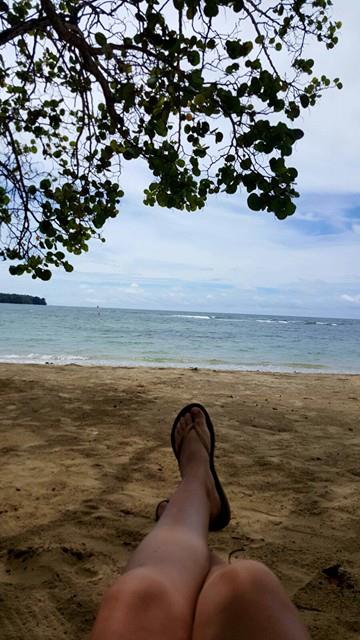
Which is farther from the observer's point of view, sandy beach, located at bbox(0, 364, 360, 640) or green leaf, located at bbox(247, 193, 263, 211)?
green leaf, located at bbox(247, 193, 263, 211)

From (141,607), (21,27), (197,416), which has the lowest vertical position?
(141,607)

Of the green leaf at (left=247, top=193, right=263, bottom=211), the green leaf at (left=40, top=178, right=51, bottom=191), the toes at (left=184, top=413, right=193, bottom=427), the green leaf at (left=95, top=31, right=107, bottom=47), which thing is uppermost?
the green leaf at (left=95, top=31, right=107, bottom=47)

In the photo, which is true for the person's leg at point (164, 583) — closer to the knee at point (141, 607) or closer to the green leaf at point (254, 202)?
the knee at point (141, 607)

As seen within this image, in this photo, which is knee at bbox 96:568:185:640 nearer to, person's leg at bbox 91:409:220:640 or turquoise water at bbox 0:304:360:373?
person's leg at bbox 91:409:220:640

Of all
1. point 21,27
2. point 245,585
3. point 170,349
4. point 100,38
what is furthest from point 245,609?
point 170,349

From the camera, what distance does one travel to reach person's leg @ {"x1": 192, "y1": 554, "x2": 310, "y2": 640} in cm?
106

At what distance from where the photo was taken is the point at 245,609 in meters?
1.10

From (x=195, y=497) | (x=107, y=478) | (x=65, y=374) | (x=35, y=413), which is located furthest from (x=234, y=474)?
(x=65, y=374)

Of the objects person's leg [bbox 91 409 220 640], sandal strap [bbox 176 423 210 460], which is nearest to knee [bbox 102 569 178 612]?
person's leg [bbox 91 409 220 640]

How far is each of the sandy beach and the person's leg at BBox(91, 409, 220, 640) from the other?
46 cm

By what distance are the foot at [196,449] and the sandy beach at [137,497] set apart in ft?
1.01

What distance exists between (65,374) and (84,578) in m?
6.13

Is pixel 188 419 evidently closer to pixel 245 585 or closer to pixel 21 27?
pixel 245 585

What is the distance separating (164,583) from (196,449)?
1274 mm
